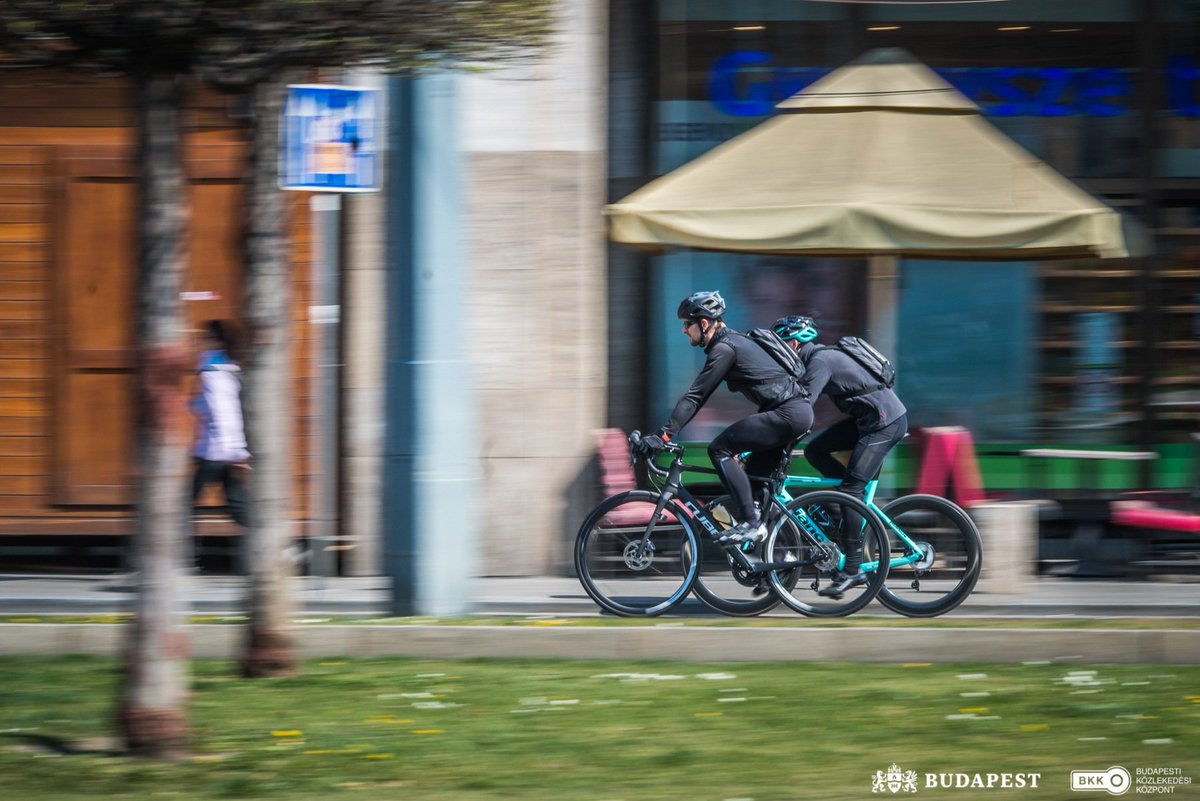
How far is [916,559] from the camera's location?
8391mm

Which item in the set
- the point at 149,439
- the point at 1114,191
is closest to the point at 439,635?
the point at 149,439

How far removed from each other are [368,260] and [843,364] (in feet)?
12.1

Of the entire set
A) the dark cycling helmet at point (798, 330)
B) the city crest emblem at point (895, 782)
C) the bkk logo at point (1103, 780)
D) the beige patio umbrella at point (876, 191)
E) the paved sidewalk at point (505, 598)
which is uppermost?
the beige patio umbrella at point (876, 191)

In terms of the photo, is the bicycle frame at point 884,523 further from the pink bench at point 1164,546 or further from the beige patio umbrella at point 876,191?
the pink bench at point 1164,546

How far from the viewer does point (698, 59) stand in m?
10.8

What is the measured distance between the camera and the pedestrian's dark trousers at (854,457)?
8367 mm

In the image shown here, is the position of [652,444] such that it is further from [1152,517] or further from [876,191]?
[1152,517]

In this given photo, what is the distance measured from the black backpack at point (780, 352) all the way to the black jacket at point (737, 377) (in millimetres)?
25

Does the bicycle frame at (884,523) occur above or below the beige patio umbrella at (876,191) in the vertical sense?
below

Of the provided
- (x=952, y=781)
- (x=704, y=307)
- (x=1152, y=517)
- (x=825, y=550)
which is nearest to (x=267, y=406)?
(x=704, y=307)

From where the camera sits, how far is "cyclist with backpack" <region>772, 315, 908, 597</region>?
28.0 ft

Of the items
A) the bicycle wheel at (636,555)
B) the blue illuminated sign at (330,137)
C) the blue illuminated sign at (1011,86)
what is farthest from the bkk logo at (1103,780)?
the blue illuminated sign at (1011,86)

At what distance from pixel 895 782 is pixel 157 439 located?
2.68 m

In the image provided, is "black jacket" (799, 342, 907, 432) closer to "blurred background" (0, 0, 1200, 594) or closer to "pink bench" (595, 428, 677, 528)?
"blurred background" (0, 0, 1200, 594)
